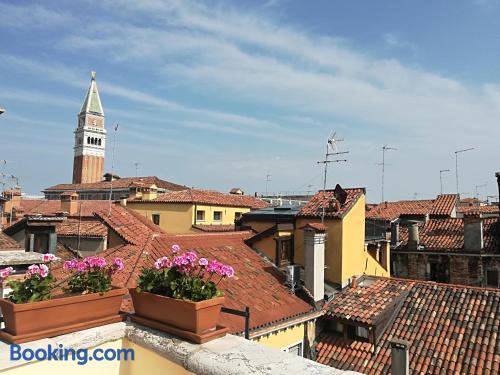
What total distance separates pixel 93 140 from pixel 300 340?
295ft

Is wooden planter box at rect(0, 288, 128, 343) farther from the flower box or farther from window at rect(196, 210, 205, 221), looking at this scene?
window at rect(196, 210, 205, 221)

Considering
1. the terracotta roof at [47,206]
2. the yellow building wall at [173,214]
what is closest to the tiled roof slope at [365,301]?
the yellow building wall at [173,214]

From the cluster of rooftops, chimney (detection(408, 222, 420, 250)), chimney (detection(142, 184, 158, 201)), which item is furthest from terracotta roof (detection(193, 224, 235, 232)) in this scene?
the cluster of rooftops

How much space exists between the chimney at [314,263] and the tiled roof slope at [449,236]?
10.4 metres

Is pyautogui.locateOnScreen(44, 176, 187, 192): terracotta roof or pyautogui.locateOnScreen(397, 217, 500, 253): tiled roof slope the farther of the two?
pyautogui.locateOnScreen(44, 176, 187, 192): terracotta roof

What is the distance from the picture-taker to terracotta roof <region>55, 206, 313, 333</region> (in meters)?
8.23

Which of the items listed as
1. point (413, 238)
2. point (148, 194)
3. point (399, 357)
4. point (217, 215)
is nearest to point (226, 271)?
point (399, 357)

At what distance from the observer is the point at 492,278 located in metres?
16.4

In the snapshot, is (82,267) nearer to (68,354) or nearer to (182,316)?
(68,354)

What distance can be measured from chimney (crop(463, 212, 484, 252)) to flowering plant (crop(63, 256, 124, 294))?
1774 centimetres

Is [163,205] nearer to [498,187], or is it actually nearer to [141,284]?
[498,187]

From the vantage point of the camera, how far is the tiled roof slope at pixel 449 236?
17250mm

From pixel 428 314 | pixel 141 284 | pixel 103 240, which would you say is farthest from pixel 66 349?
pixel 103 240

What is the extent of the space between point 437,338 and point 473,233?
987 centimetres
